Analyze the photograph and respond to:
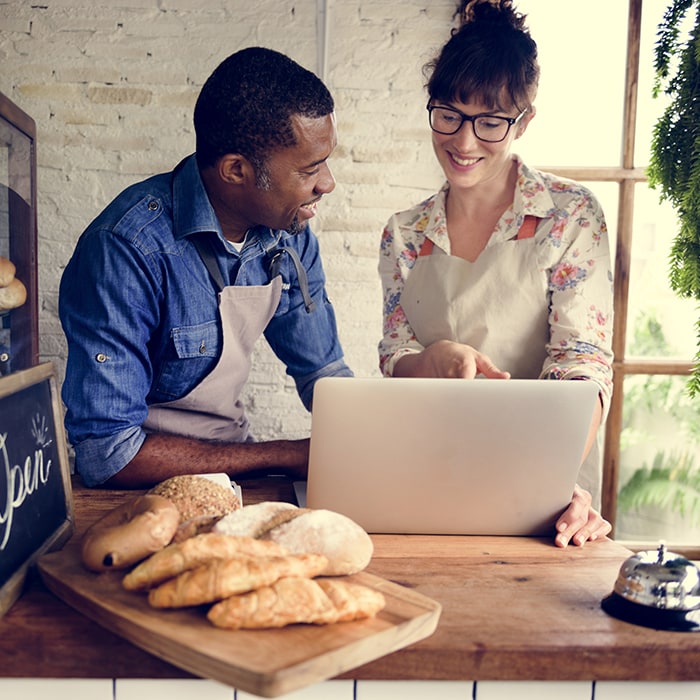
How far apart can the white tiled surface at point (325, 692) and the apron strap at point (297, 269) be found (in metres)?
1.10

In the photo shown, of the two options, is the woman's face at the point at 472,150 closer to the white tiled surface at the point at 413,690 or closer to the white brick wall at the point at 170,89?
the white brick wall at the point at 170,89

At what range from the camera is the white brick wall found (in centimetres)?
260

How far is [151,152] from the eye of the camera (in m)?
2.64

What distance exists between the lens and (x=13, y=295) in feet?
Answer: 6.92

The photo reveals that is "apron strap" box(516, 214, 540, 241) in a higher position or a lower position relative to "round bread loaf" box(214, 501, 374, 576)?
higher

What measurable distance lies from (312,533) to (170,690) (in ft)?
0.72

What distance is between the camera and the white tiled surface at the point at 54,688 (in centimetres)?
78

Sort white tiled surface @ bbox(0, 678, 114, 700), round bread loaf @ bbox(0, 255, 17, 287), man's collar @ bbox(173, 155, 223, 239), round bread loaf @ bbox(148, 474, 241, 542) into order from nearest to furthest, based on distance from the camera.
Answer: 1. white tiled surface @ bbox(0, 678, 114, 700)
2. round bread loaf @ bbox(148, 474, 241, 542)
3. man's collar @ bbox(173, 155, 223, 239)
4. round bread loaf @ bbox(0, 255, 17, 287)

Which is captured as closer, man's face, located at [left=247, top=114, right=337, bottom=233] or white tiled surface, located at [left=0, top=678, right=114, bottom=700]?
white tiled surface, located at [left=0, top=678, right=114, bottom=700]

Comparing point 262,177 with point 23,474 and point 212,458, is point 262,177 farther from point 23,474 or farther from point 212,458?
point 23,474

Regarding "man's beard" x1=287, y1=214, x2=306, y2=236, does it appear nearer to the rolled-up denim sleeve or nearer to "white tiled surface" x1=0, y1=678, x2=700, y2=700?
the rolled-up denim sleeve

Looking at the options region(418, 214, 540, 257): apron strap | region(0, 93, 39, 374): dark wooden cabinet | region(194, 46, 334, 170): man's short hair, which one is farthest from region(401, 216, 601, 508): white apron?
region(0, 93, 39, 374): dark wooden cabinet

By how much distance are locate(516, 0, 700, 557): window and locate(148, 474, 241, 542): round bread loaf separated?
7.64 feet

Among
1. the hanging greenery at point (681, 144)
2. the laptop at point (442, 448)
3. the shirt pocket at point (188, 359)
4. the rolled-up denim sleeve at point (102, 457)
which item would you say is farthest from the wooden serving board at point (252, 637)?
the hanging greenery at point (681, 144)
